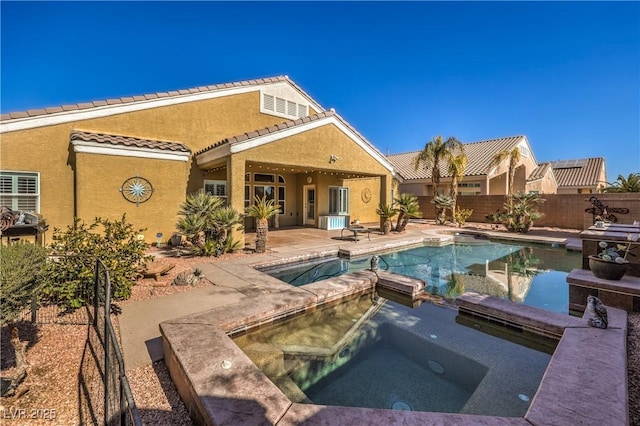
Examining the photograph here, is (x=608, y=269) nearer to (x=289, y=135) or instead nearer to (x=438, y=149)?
(x=289, y=135)

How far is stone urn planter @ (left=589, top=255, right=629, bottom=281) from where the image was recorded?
5.83 metres

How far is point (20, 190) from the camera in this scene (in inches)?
383

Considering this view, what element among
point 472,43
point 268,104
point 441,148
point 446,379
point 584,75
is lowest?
point 446,379

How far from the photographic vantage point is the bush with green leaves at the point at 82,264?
5.46m

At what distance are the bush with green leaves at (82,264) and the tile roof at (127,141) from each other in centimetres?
601

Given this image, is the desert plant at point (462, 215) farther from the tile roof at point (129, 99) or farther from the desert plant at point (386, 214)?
the tile roof at point (129, 99)

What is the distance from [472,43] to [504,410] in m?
16.5

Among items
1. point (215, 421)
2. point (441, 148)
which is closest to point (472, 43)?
point (441, 148)

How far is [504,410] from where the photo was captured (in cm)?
341

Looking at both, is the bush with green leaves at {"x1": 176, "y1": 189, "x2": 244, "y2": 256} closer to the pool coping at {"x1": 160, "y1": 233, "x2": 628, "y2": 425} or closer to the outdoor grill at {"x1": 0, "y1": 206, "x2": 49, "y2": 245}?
the outdoor grill at {"x1": 0, "y1": 206, "x2": 49, "y2": 245}

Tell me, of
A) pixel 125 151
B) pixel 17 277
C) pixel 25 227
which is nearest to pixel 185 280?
pixel 17 277

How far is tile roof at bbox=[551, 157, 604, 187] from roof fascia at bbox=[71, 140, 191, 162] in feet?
138

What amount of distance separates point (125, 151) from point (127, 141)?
39 cm

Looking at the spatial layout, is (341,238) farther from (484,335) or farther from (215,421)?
(215,421)
